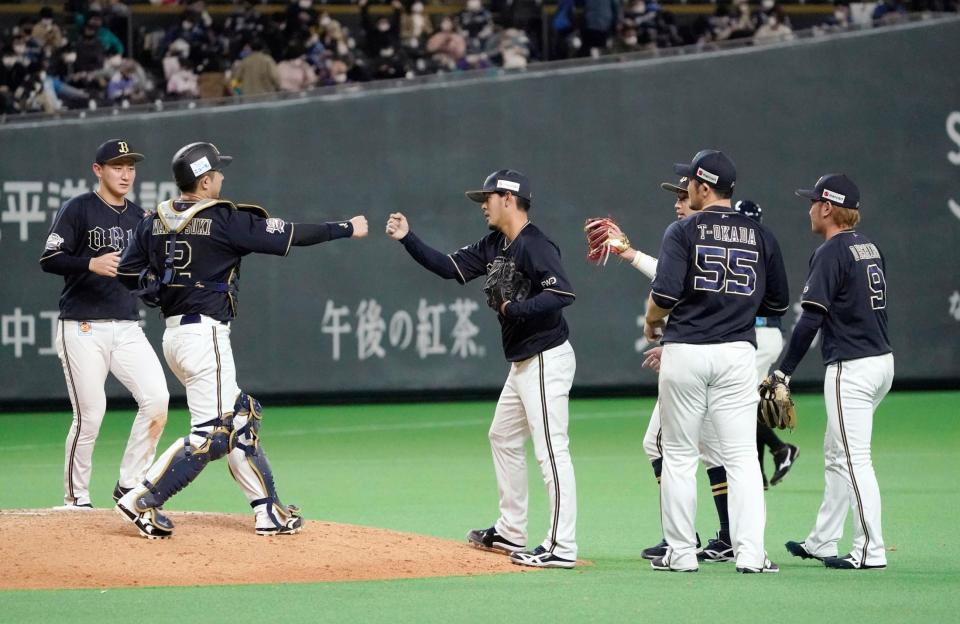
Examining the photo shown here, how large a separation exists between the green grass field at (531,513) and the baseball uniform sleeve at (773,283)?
1.45 metres

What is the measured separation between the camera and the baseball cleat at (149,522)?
760 centimetres

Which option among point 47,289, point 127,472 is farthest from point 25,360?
point 127,472

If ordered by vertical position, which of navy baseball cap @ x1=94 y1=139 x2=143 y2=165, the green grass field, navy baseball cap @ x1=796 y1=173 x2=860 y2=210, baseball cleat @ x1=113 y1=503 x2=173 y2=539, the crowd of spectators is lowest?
the green grass field

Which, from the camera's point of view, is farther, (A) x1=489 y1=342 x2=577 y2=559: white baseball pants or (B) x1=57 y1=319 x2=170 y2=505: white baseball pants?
(B) x1=57 y1=319 x2=170 y2=505: white baseball pants

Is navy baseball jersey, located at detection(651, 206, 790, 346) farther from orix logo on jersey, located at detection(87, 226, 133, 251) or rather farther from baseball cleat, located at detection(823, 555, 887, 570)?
orix logo on jersey, located at detection(87, 226, 133, 251)

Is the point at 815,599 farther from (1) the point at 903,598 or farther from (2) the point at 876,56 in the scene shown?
(2) the point at 876,56

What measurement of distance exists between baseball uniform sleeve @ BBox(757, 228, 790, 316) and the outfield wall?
10.6m

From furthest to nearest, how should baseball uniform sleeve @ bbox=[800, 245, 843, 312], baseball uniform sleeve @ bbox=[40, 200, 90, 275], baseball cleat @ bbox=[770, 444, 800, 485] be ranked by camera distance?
baseball cleat @ bbox=[770, 444, 800, 485] → baseball uniform sleeve @ bbox=[40, 200, 90, 275] → baseball uniform sleeve @ bbox=[800, 245, 843, 312]

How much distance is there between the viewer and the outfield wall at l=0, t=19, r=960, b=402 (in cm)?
1766

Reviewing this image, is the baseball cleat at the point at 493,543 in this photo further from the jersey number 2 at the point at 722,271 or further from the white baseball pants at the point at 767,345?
the white baseball pants at the point at 767,345

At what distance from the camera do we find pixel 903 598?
687 cm

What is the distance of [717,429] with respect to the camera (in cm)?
765

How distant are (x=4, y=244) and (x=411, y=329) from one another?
519cm

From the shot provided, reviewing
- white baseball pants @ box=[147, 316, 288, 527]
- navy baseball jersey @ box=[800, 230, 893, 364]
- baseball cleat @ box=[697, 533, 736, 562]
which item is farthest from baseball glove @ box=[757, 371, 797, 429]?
white baseball pants @ box=[147, 316, 288, 527]
